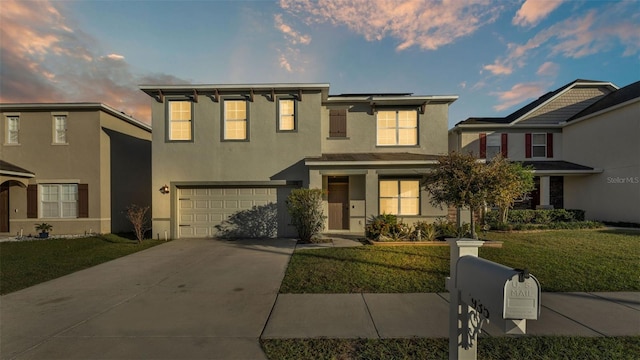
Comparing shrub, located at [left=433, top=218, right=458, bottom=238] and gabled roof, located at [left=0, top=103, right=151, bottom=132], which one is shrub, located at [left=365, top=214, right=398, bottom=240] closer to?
shrub, located at [left=433, top=218, right=458, bottom=238]

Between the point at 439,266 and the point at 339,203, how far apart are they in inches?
255

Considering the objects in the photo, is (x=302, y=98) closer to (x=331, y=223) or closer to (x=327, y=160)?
(x=327, y=160)

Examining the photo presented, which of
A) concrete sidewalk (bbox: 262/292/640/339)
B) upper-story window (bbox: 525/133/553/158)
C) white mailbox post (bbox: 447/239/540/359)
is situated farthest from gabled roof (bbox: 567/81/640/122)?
white mailbox post (bbox: 447/239/540/359)

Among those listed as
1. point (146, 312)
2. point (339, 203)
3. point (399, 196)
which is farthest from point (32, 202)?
point (399, 196)

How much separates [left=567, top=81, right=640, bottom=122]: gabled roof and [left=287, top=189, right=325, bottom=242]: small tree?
17.2m

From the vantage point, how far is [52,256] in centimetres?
865

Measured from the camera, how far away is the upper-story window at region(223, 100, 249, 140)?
12.2 metres

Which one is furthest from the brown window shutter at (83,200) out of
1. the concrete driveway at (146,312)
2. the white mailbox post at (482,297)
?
the white mailbox post at (482,297)

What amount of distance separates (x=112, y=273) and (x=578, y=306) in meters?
9.59

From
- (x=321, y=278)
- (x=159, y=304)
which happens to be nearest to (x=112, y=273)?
(x=159, y=304)

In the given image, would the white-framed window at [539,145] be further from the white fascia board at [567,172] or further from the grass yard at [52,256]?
the grass yard at [52,256]

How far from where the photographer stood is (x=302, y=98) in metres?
12.1

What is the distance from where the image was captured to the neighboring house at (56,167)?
1283 centimetres

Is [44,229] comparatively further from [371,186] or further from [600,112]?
[600,112]
